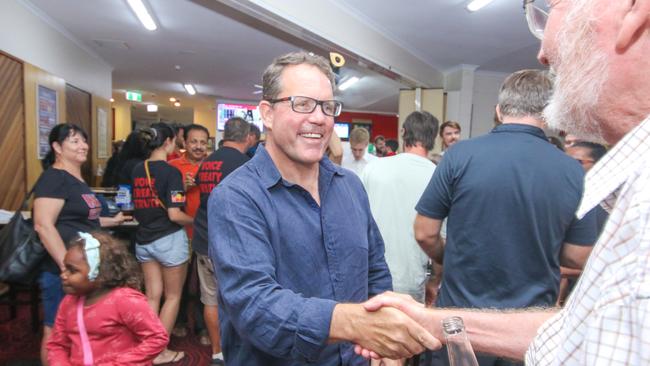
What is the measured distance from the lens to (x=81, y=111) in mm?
A: 6480

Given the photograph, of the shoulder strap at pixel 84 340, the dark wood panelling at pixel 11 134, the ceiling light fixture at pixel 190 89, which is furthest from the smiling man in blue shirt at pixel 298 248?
the ceiling light fixture at pixel 190 89

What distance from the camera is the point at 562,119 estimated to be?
0.71 meters

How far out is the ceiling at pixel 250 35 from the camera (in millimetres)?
4898

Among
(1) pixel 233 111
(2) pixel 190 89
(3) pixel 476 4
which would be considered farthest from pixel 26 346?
(1) pixel 233 111

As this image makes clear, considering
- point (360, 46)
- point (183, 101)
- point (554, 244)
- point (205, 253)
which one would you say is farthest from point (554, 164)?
point (183, 101)

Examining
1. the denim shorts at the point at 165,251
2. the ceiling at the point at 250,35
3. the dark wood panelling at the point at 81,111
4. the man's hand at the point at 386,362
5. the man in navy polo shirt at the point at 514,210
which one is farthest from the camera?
the dark wood panelling at the point at 81,111

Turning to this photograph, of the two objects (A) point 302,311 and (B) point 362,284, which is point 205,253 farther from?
(A) point 302,311

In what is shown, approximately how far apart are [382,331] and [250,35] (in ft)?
19.2

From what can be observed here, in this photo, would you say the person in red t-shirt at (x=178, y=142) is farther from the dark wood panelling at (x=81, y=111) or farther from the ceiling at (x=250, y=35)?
the dark wood panelling at (x=81, y=111)

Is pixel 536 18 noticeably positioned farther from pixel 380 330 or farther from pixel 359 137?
pixel 359 137

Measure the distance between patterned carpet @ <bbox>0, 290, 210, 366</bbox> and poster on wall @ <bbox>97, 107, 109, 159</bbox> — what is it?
14.2 feet

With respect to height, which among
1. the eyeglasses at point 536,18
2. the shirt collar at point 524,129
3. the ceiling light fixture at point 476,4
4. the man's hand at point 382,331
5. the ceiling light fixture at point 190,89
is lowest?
the man's hand at point 382,331

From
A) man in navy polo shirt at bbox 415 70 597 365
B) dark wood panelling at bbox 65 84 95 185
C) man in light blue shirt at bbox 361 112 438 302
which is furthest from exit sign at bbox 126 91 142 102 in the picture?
man in navy polo shirt at bbox 415 70 597 365

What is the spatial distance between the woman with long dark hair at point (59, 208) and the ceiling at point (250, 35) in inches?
71.2
